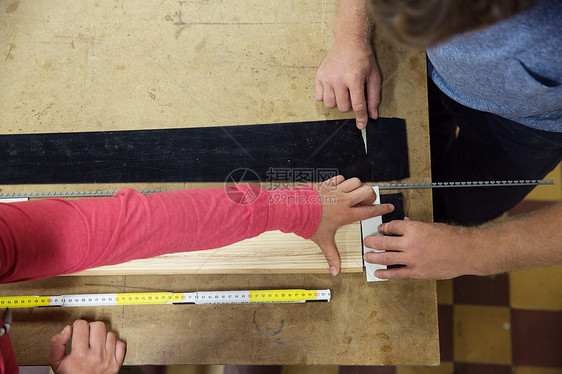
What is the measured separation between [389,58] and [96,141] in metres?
0.92

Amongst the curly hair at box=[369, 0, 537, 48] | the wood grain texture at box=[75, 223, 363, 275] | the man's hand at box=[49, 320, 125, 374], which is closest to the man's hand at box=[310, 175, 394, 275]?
the wood grain texture at box=[75, 223, 363, 275]

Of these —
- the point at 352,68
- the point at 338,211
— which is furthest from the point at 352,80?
the point at 338,211

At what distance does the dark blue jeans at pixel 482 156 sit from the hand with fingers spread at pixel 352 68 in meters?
0.22

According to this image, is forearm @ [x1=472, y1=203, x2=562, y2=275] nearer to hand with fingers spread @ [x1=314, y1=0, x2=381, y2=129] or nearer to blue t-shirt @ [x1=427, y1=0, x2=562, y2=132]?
blue t-shirt @ [x1=427, y1=0, x2=562, y2=132]

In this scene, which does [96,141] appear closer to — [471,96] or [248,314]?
[248,314]

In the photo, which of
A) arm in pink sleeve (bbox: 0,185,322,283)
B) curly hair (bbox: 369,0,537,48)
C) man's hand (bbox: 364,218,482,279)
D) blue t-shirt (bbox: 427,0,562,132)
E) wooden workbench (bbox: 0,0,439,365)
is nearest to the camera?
curly hair (bbox: 369,0,537,48)

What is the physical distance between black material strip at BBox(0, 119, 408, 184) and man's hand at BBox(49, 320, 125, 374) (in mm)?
424

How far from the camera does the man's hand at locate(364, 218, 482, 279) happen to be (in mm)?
986

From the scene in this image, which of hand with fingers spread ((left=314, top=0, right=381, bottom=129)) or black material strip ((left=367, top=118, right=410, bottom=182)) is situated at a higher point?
hand with fingers spread ((left=314, top=0, right=381, bottom=129))

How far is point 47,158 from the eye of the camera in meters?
1.19

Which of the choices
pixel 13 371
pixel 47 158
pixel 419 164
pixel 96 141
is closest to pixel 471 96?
pixel 419 164

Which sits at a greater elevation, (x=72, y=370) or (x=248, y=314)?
(x=248, y=314)

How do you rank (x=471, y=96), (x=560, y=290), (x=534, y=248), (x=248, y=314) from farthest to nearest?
(x=560, y=290) → (x=248, y=314) → (x=471, y=96) → (x=534, y=248)

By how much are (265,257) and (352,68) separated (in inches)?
23.3
